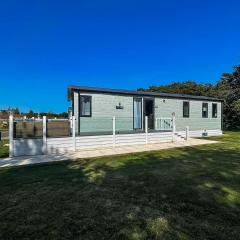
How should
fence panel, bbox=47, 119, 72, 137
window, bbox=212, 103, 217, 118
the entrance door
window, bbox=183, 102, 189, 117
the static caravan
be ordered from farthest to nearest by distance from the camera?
window, bbox=212, 103, 217, 118 → window, bbox=183, 102, 189, 117 → the entrance door → the static caravan → fence panel, bbox=47, 119, 72, 137

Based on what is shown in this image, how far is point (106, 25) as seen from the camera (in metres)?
27.4

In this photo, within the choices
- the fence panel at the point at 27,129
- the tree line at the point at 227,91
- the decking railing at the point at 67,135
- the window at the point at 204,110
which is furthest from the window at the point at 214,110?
the fence panel at the point at 27,129

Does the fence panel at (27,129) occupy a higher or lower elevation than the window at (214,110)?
lower

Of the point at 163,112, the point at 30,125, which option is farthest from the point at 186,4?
the point at 30,125

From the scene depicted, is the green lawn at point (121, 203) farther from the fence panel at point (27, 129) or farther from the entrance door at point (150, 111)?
the entrance door at point (150, 111)

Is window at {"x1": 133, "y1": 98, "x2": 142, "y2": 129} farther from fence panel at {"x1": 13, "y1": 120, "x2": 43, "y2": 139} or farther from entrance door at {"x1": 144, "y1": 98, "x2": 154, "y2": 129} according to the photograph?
fence panel at {"x1": 13, "y1": 120, "x2": 43, "y2": 139}

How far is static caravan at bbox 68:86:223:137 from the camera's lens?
12227mm

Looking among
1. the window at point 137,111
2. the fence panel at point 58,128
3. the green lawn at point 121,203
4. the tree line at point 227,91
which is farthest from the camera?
the tree line at point 227,91

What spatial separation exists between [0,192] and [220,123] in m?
18.5

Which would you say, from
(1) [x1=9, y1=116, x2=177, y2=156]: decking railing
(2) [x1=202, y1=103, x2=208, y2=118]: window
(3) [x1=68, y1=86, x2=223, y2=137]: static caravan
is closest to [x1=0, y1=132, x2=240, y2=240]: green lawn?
(1) [x1=9, y1=116, x2=177, y2=156]: decking railing

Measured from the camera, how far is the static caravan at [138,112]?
481 inches

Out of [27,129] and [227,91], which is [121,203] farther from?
[227,91]

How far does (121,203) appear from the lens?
3982mm

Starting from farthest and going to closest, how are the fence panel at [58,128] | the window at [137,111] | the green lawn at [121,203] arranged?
the window at [137,111]
the fence panel at [58,128]
the green lawn at [121,203]
